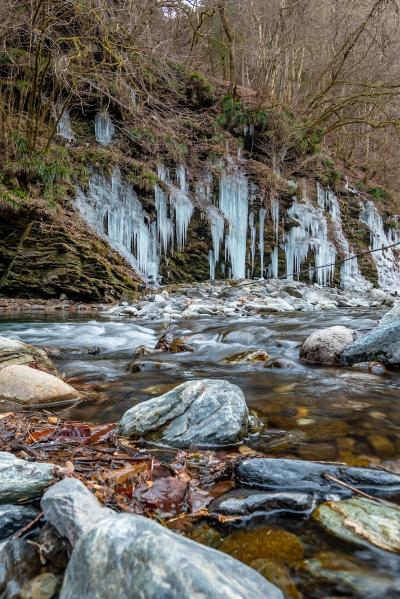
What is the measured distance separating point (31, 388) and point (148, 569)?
68.8 inches

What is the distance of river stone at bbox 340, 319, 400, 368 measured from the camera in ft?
10.6

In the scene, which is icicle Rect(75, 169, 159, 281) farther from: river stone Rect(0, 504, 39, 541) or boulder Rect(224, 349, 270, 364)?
river stone Rect(0, 504, 39, 541)

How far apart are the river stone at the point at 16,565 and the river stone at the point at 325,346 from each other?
2.82 m

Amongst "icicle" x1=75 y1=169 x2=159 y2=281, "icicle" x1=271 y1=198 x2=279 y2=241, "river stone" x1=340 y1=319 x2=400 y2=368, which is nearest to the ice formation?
"icicle" x1=271 y1=198 x2=279 y2=241

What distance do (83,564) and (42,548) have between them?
240mm

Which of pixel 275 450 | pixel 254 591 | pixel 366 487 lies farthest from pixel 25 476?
pixel 366 487

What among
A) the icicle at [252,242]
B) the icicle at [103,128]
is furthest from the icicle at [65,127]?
the icicle at [252,242]

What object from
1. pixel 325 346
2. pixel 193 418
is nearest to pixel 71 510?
pixel 193 418

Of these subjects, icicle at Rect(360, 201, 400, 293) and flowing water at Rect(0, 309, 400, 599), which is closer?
flowing water at Rect(0, 309, 400, 599)

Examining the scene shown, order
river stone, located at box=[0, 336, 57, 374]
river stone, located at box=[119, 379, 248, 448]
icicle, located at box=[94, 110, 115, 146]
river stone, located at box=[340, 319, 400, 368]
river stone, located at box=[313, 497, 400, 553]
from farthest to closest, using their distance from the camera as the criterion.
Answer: icicle, located at box=[94, 110, 115, 146]
river stone, located at box=[340, 319, 400, 368]
river stone, located at box=[0, 336, 57, 374]
river stone, located at box=[119, 379, 248, 448]
river stone, located at box=[313, 497, 400, 553]

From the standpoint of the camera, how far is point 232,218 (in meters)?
12.0

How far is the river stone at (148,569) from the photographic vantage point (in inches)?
27.9

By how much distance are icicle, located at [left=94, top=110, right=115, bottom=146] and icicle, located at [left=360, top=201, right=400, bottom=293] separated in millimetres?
8701

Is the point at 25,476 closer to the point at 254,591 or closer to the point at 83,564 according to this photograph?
the point at 83,564
